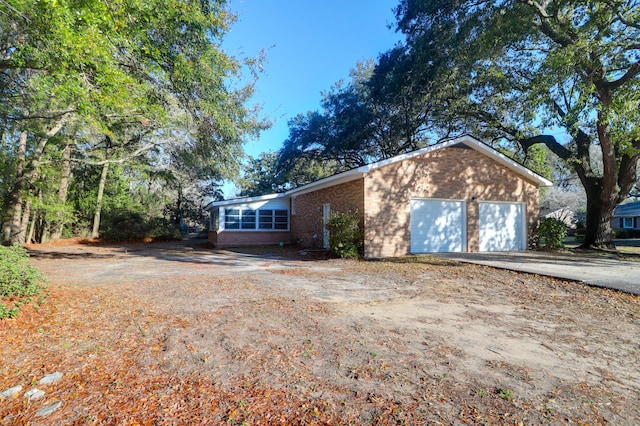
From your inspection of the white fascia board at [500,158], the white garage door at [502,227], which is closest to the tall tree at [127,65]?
the white fascia board at [500,158]

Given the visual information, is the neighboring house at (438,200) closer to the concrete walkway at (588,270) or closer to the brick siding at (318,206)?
the brick siding at (318,206)

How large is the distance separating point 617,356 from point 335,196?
10832 mm

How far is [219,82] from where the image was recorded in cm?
877

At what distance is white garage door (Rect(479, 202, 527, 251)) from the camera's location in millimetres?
13633

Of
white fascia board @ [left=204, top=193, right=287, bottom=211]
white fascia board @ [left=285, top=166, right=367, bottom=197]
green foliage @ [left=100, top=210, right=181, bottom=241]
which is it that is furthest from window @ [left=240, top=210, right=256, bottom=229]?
green foliage @ [left=100, top=210, right=181, bottom=241]

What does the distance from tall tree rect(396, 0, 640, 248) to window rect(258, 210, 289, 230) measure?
33.7 feet

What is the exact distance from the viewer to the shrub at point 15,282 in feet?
14.4

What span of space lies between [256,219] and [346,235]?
340 inches

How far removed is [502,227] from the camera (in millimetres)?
13938

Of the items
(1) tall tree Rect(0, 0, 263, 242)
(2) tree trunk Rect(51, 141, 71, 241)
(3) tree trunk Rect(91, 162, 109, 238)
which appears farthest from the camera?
(3) tree trunk Rect(91, 162, 109, 238)

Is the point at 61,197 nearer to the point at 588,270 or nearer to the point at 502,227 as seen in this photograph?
the point at 502,227

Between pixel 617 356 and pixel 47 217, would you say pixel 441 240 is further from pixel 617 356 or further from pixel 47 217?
pixel 47 217

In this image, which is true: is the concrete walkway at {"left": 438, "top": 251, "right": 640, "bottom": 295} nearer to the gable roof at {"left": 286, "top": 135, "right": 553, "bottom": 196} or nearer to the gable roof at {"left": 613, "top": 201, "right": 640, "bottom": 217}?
the gable roof at {"left": 286, "top": 135, "right": 553, "bottom": 196}

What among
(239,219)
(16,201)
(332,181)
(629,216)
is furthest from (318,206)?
(629,216)
